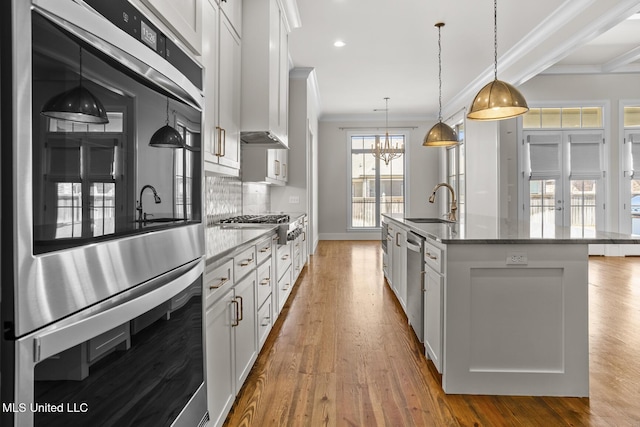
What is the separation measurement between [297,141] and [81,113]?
17.6 ft

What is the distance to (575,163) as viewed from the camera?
6.38 meters

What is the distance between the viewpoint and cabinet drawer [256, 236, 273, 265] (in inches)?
93.2

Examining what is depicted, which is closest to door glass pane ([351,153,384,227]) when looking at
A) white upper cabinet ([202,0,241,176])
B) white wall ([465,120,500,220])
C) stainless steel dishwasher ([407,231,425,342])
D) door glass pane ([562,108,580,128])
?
white wall ([465,120,500,220])

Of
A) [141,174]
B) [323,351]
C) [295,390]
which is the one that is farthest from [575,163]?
[141,174]

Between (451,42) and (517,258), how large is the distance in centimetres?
395

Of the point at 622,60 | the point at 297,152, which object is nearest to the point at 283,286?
the point at 297,152

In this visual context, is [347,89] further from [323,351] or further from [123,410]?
[123,410]

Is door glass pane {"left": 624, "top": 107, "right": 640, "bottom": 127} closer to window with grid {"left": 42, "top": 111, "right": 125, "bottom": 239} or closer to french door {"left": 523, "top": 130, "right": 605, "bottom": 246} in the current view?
french door {"left": 523, "top": 130, "right": 605, "bottom": 246}

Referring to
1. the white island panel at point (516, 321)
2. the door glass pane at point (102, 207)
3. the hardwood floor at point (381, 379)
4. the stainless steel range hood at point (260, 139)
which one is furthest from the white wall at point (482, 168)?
the door glass pane at point (102, 207)

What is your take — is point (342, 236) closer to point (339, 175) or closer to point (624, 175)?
point (339, 175)

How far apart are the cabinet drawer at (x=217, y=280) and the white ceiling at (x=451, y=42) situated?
3.28 metres

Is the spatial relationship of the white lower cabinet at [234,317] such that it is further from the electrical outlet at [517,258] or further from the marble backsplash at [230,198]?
the electrical outlet at [517,258]

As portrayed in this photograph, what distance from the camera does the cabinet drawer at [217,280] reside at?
1.41m

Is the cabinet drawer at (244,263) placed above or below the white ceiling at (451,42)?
below
